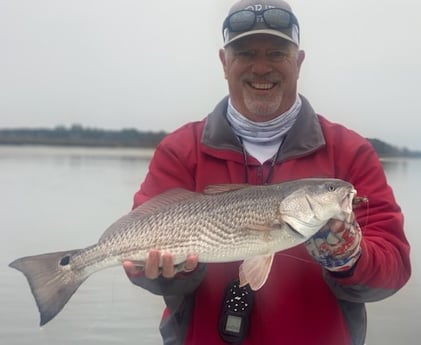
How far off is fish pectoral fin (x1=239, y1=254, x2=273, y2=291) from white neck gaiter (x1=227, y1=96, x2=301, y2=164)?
2.45 ft

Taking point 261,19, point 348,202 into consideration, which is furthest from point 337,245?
point 261,19

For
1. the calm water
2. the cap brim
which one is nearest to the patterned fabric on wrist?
the cap brim

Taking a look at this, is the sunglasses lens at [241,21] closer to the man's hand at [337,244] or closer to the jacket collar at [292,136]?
the jacket collar at [292,136]

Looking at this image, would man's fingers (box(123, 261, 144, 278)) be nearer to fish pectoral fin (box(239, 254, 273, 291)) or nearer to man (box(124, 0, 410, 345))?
man (box(124, 0, 410, 345))

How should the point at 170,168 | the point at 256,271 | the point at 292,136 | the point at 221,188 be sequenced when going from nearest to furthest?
the point at 256,271 < the point at 221,188 < the point at 292,136 < the point at 170,168

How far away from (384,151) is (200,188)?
5.88ft

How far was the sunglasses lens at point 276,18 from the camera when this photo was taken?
14.0 ft

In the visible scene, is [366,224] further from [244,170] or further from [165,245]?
[165,245]

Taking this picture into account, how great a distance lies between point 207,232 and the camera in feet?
12.5

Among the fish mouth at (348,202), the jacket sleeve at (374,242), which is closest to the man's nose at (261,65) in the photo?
the jacket sleeve at (374,242)

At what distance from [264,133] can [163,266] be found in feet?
3.54

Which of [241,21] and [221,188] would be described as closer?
[221,188]

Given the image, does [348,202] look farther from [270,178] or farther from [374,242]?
[270,178]

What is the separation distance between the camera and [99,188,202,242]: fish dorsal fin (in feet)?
13.0
